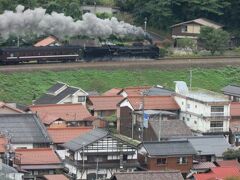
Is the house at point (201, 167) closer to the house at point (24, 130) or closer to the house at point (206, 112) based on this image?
the house at point (206, 112)

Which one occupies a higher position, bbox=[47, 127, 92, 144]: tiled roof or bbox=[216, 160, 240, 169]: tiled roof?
bbox=[47, 127, 92, 144]: tiled roof

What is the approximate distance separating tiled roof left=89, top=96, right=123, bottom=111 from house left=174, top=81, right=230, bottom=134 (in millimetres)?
2526

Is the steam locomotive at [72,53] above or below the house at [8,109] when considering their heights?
above

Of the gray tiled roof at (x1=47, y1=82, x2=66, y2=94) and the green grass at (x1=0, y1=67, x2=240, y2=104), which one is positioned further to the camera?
the green grass at (x1=0, y1=67, x2=240, y2=104)

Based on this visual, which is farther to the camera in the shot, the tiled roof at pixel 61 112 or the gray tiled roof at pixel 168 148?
the tiled roof at pixel 61 112

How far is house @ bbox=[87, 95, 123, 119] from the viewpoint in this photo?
125ft

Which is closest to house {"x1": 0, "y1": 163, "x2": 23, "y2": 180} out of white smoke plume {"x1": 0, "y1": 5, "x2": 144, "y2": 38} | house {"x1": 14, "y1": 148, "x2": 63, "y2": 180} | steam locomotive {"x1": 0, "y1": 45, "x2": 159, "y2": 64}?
house {"x1": 14, "y1": 148, "x2": 63, "y2": 180}

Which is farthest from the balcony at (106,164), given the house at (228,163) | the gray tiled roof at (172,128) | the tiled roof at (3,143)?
the gray tiled roof at (172,128)

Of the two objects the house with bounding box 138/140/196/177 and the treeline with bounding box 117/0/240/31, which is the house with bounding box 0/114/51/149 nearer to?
the house with bounding box 138/140/196/177

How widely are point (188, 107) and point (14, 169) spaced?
1030cm

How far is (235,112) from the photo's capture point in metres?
37.2

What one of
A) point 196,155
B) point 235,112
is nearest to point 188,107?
point 235,112

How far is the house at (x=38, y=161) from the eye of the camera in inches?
1192

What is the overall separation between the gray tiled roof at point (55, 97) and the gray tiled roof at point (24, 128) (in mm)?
4925
